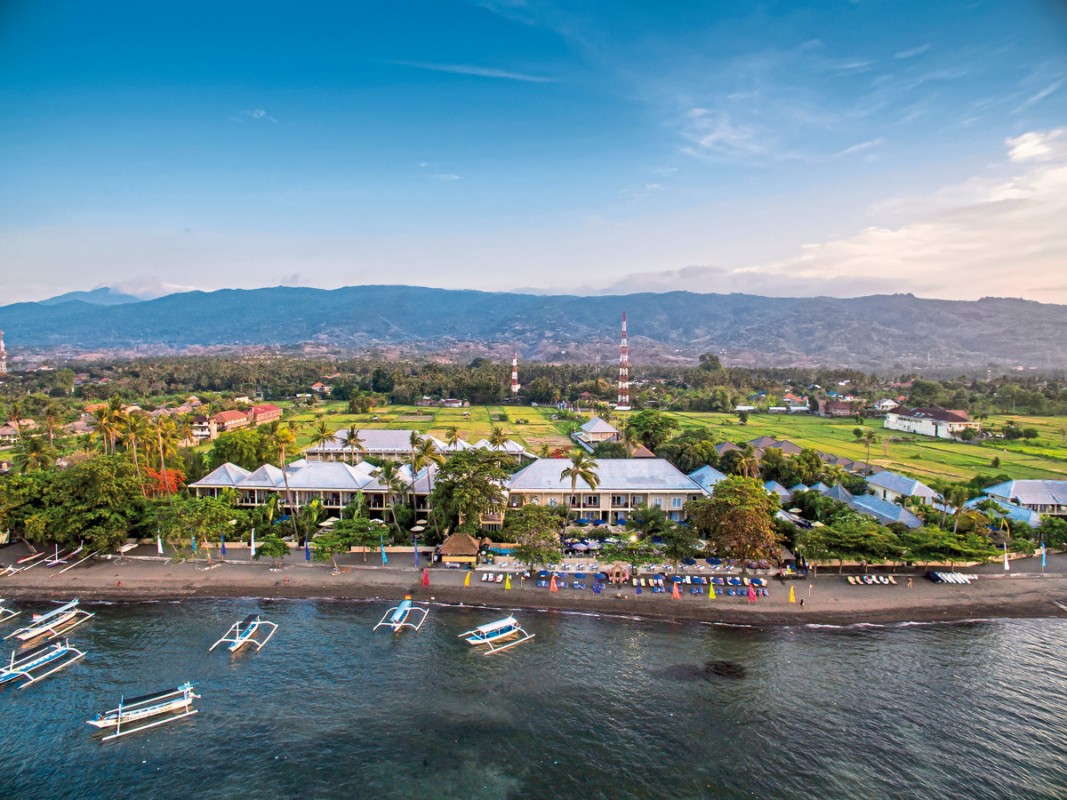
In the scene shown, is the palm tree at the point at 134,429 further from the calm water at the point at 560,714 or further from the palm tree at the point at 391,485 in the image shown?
the palm tree at the point at 391,485

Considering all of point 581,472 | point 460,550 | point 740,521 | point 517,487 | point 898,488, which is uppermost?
point 581,472

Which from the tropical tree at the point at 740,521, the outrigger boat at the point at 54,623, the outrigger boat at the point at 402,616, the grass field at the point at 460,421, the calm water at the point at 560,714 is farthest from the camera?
the grass field at the point at 460,421

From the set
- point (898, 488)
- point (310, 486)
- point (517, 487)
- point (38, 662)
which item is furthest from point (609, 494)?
point (38, 662)

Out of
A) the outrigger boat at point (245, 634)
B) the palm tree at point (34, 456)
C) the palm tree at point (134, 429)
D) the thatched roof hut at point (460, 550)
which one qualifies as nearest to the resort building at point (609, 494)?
the thatched roof hut at point (460, 550)

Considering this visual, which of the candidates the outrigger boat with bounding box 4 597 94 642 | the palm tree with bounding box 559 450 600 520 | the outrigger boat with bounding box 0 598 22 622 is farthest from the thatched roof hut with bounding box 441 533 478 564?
the outrigger boat with bounding box 0 598 22 622

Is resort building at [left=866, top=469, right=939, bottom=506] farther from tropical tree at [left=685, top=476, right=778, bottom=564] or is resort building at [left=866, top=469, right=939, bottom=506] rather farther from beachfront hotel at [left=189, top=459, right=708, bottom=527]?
tropical tree at [left=685, top=476, right=778, bottom=564]

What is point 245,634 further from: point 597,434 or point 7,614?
point 597,434

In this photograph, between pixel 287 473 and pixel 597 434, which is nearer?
pixel 287 473
